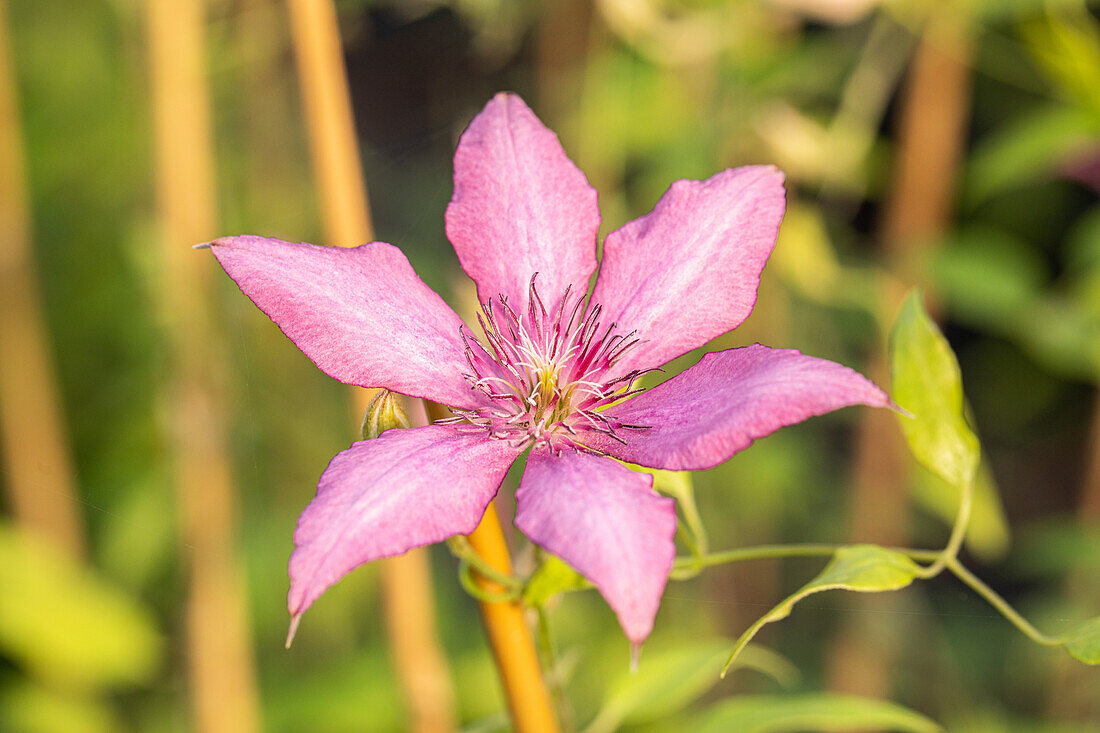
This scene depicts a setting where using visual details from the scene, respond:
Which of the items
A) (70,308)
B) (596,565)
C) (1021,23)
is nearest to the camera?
(596,565)

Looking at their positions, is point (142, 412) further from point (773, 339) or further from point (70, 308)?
point (773, 339)

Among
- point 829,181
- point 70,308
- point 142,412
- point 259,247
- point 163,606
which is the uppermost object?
point 259,247

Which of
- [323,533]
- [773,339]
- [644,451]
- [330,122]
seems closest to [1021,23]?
[773,339]

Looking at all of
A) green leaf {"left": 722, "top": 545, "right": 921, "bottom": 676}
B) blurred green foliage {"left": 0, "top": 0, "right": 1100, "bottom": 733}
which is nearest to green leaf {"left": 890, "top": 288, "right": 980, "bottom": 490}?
green leaf {"left": 722, "top": 545, "right": 921, "bottom": 676}

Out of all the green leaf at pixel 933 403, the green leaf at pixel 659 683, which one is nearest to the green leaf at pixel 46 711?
the green leaf at pixel 659 683

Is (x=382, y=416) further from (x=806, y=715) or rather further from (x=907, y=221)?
(x=907, y=221)

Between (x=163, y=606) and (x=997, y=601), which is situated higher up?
(x=997, y=601)

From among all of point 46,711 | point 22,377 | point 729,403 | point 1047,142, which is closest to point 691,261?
point 729,403
